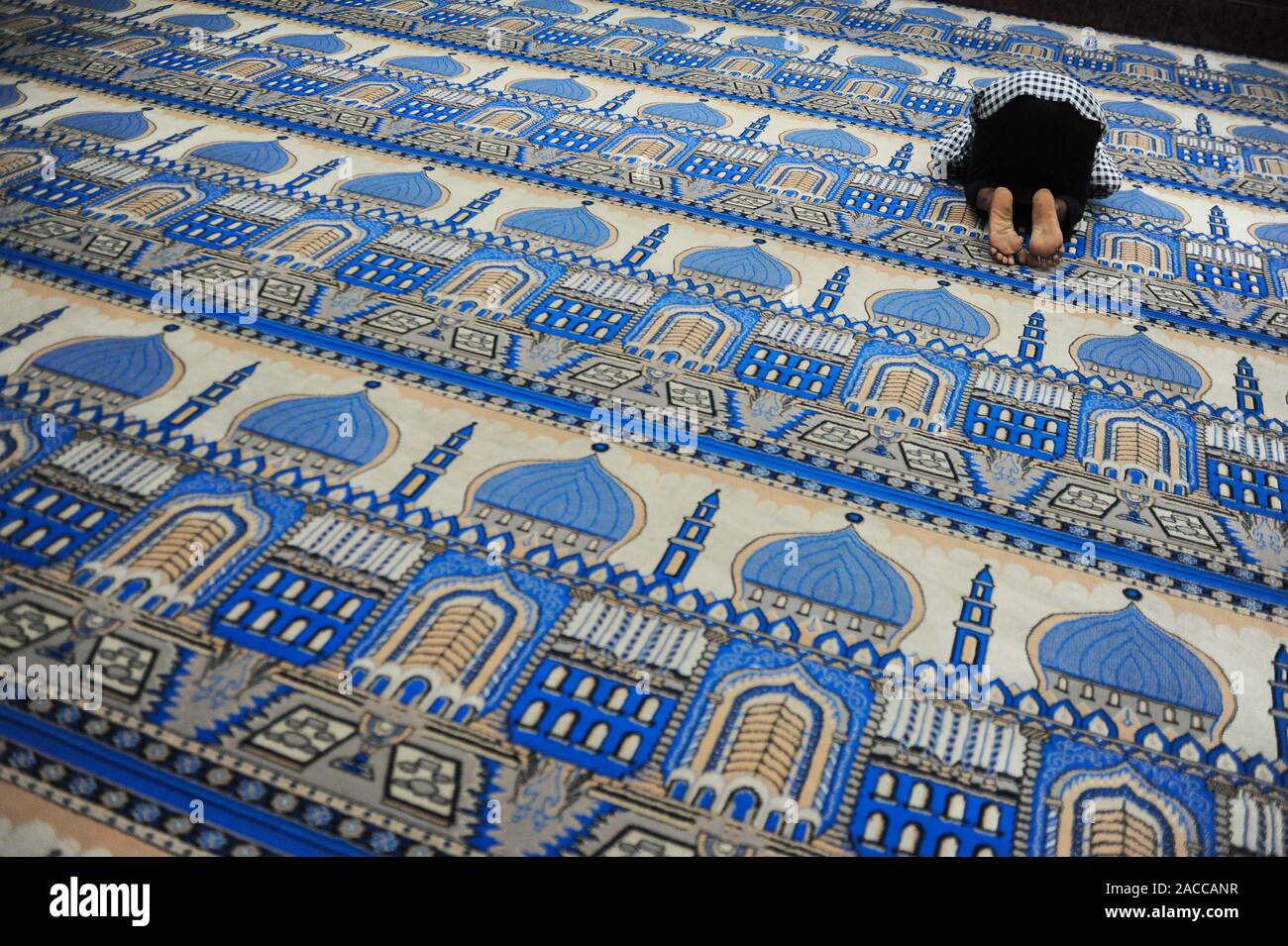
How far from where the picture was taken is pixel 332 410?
144 cm

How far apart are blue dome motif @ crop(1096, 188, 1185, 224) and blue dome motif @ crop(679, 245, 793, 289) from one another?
0.94 m

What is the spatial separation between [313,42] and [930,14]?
237 centimetres

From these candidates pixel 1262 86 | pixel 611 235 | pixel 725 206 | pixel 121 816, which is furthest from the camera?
pixel 1262 86

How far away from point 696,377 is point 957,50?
2.48 metres

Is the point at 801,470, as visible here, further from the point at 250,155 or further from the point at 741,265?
the point at 250,155

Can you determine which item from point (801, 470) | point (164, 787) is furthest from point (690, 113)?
point (164, 787)

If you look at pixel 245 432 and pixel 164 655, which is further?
pixel 245 432

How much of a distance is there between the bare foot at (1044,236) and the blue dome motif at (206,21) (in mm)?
2525

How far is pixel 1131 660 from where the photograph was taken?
1.15 m

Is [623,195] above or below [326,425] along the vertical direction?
above

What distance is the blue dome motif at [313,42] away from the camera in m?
2.92

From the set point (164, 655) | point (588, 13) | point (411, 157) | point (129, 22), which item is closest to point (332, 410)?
point (164, 655)

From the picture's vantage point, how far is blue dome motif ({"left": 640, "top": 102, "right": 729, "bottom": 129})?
2.64m

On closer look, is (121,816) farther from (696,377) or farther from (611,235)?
(611,235)
